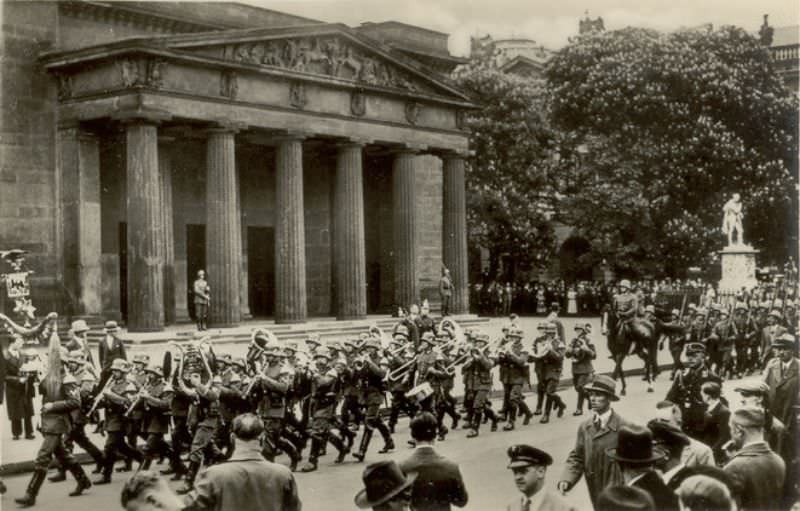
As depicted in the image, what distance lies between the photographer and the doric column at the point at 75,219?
29141 millimetres

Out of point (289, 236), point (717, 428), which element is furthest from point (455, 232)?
point (717, 428)

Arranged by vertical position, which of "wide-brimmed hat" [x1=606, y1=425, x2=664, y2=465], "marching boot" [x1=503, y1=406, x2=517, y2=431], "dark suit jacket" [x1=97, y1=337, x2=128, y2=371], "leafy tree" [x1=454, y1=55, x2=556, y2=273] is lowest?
"marching boot" [x1=503, y1=406, x2=517, y2=431]

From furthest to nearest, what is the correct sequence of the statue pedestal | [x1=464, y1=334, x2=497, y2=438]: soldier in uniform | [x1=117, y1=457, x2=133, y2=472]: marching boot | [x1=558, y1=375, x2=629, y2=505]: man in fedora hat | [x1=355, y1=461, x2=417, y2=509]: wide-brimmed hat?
the statue pedestal
[x1=464, y1=334, x2=497, y2=438]: soldier in uniform
[x1=117, y1=457, x2=133, y2=472]: marching boot
[x1=558, y1=375, x2=629, y2=505]: man in fedora hat
[x1=355, y1=461, x2=417, y2=509]: wide-brimmed hat

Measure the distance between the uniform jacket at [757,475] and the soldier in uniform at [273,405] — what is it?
25.4ft

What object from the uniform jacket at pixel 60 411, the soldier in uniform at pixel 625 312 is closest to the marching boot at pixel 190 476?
the uniform jacket at pixel 60 411

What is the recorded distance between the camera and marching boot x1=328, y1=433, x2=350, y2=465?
46.8ft

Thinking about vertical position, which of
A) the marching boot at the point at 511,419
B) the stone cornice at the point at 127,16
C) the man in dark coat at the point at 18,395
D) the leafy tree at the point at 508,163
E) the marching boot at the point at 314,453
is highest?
the stone cornice at the point at 127,16

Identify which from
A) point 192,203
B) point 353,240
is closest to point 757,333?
point 353,240

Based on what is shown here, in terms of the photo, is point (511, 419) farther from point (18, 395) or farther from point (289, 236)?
point (289, 236)

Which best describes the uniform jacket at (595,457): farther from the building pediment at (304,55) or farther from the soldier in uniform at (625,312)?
the building pediment at (304,55)

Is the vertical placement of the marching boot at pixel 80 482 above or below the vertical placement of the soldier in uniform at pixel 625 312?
below

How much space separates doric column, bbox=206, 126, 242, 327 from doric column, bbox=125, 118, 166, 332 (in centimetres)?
216

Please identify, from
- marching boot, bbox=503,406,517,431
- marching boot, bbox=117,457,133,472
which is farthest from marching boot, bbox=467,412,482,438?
marching boot, bbox=117,457,133,472

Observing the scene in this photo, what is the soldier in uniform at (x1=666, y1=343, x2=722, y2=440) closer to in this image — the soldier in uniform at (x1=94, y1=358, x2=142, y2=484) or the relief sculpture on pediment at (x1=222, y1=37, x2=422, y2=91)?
the soldier in uniform at (x1=94, y1=358, x2=142, y2=484)
